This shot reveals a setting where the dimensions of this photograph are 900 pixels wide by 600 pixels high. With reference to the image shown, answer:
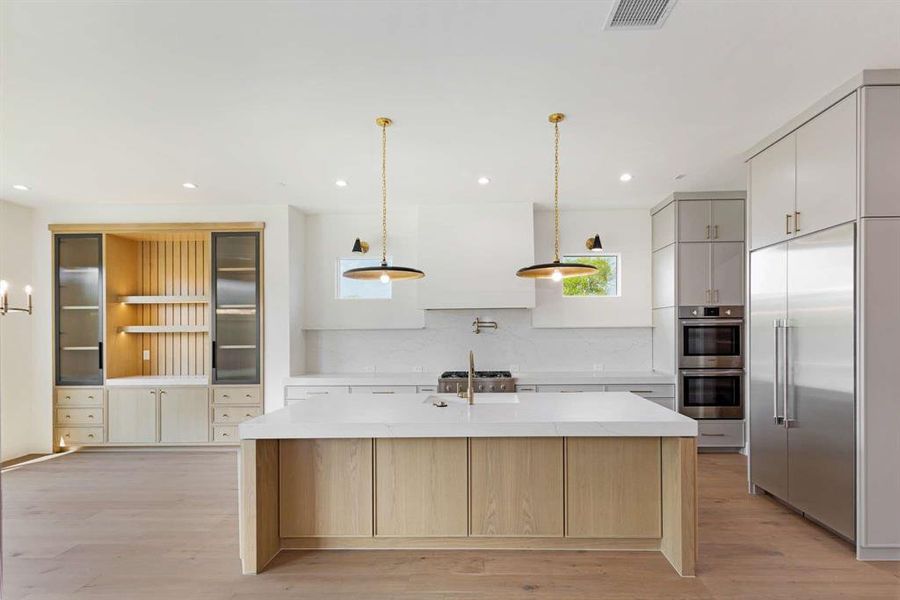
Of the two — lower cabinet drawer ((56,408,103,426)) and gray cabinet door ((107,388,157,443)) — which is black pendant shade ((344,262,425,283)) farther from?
lower cabinet drawer ((56,408,103,426))

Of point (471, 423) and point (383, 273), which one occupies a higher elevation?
point (383, 273)

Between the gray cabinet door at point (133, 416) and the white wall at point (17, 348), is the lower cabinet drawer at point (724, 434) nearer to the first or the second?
the gray cabinet door at point (133, 416)

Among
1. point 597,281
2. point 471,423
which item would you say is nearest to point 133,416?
point 471,423

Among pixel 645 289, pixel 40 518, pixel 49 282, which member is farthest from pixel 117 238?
pixel 645 289

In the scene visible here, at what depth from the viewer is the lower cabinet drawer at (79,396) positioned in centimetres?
538

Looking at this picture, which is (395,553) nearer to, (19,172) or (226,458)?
(226,458)

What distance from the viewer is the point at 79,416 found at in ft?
17.6

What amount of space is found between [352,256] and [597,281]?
2762 mm

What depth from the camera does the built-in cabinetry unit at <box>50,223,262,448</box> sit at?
536cm

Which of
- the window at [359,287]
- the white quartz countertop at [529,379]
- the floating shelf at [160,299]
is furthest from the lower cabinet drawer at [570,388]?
the floating shelf at [160,299]

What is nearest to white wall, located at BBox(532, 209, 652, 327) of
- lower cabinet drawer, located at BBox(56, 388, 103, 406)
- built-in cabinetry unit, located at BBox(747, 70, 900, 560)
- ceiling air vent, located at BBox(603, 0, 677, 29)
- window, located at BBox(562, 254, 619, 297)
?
window, located at BBox(562, 254, 619, 297)

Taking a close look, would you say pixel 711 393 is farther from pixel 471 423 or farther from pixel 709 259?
pixel 471 423

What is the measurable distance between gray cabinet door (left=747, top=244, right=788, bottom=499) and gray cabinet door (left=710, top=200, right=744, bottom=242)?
1307 mm

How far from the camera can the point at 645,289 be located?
5809mm
